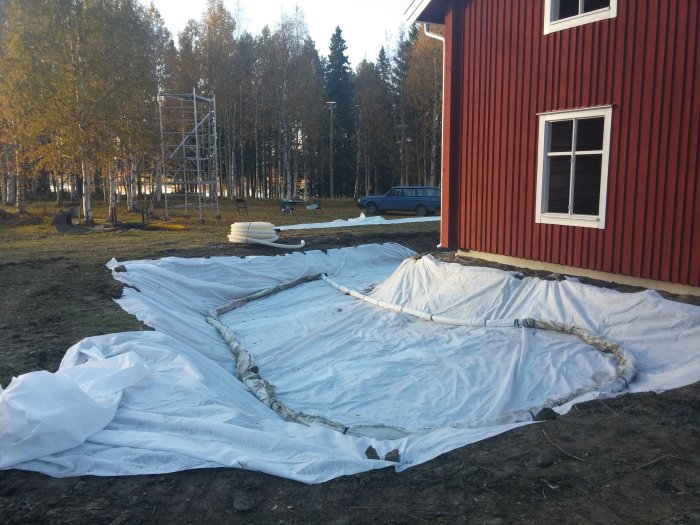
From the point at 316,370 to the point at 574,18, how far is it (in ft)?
20.3

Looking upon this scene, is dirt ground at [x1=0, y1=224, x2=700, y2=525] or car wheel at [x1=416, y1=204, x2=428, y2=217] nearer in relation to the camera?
dirt ground at [x1=0, y1=224, x2=700, y2=525]

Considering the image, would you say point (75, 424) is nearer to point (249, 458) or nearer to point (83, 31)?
point (249, 458)

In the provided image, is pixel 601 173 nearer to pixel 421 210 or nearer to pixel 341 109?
pixel 421 210

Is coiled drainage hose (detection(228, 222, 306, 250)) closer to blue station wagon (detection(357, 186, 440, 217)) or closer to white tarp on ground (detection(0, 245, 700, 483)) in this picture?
white tarp on ground (detection(0, 245, 700, 483))

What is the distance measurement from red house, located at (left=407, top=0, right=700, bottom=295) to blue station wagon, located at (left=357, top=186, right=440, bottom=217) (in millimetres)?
14745

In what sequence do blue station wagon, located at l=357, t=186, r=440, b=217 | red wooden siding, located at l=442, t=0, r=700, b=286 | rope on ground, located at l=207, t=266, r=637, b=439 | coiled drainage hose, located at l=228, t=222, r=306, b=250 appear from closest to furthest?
rope on ground, located at l=207, t=266, r=637, b=439, red wooden siding, located at l=442, t=0, r=700, b=286, coiled drainage hose, located at l=228, t=222, r=306, b=250, blue station wagon, located at l=357, t=186, r=440, b=217

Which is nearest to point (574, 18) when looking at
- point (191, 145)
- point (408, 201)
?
point (408, 201)

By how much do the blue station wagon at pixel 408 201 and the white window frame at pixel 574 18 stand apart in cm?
1686

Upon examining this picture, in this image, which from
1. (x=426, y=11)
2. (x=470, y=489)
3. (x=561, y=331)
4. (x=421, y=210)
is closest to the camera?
(x=470, y=489)

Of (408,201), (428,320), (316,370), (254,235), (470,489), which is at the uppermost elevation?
(408,201)

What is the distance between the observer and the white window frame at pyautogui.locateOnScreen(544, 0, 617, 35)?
25.1ft

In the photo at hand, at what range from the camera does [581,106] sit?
8125mm

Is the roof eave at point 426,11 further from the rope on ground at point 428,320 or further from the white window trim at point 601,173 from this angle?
the rope on ground at point 428,320

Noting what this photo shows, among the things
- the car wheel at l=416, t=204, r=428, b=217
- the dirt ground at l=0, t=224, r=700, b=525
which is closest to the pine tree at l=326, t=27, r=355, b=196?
the car wheel at l=416, t=204, r=428, b=217
